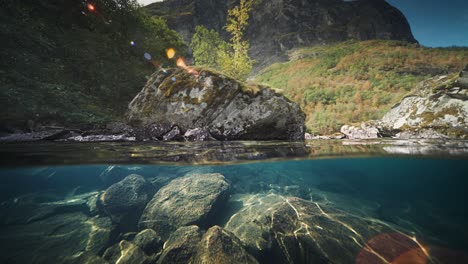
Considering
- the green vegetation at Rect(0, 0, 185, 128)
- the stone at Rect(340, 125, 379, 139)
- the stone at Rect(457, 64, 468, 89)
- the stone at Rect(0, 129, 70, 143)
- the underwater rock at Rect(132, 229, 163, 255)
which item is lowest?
the underwater rock at Rect(132, 229, 163, 255)

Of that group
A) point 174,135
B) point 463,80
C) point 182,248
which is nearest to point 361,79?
point 463,80

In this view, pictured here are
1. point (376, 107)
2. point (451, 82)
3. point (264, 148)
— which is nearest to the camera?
point (264, 148)

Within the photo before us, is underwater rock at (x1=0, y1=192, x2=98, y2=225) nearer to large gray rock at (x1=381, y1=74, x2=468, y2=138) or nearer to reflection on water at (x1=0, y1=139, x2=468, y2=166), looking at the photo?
reflection on water at (x1=0, y1=139, x2=468, y2=166)

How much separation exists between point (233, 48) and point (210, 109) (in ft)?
58.3

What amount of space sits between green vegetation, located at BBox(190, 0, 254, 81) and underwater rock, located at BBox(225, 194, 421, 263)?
679 inches

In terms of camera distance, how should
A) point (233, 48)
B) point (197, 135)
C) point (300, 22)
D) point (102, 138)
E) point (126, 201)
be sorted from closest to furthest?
point (102, 138), point (197, 135), point (126, 201), point (233, 48), point (300, 22)

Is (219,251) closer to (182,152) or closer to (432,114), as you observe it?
(182,152)

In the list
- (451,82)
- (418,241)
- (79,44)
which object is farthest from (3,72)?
(451,82)

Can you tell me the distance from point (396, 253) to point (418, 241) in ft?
4.76

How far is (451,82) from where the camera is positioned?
37.2 feet

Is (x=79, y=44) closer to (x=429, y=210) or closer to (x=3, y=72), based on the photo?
(x=3, y=72)

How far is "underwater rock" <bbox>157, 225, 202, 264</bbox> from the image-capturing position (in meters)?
5.33

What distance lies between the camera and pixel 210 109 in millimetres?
8641

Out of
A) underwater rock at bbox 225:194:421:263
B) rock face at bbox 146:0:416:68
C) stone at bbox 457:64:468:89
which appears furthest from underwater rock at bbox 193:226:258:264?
rock face at bbox 146:0:416:68
